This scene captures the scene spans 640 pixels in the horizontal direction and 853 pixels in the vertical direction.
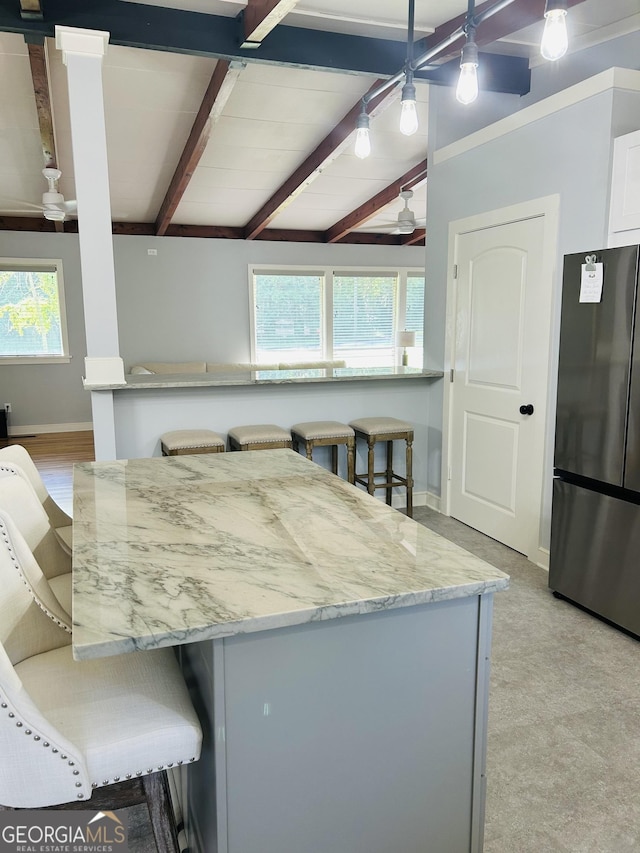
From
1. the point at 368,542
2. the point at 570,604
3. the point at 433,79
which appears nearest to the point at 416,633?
the point at 368,542

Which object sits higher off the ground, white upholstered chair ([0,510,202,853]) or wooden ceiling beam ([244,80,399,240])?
wooden ceiling beam ([244,80,399,240])

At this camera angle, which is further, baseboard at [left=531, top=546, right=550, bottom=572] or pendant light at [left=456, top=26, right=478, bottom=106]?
baseboard at [left=531, top=546, right=550, bottom=572]

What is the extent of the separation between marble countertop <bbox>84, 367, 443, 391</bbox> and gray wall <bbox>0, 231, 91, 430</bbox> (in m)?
4.52

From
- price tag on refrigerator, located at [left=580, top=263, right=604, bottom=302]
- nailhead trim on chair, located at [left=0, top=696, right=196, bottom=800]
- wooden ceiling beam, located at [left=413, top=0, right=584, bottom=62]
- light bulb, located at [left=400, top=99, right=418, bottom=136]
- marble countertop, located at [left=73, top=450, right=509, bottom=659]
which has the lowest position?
nailhead trim on chair, located at [left=0, top=696, right=196, bottom=800]

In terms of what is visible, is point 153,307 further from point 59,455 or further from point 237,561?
point 237,561

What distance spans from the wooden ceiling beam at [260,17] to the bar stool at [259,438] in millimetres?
2297

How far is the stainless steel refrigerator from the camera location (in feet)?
8.56

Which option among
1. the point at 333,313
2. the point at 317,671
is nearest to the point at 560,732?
the point at 317,671

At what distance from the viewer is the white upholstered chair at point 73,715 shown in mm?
1070

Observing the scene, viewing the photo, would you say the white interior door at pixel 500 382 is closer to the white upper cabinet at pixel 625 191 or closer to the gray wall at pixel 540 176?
the gray wall at pixel 540 176

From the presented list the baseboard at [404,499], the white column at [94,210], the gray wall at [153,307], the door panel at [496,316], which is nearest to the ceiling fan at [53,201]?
the white column at [94,210]

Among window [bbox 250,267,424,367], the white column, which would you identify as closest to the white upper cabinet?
the white column

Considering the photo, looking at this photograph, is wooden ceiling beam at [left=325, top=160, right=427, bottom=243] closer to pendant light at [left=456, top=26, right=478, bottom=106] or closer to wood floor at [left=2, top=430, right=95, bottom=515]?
wood floor at [left=2, top=430, right=95, bottom=515]

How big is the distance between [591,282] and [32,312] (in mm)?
7271
